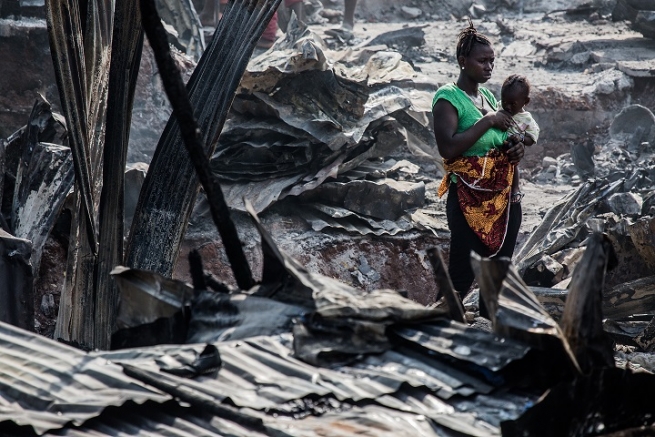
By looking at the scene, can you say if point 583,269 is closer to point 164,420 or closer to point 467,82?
point 164,420

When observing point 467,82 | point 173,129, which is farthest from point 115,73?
point 467,82

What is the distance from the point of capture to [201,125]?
4387 millimetres

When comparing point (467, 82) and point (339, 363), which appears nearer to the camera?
point (339, 363)

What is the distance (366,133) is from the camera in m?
6.92

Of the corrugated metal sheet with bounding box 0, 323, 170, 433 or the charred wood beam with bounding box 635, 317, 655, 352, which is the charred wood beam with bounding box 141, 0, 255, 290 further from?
the charred wood beam with bounding box 635, 317, 655, 352

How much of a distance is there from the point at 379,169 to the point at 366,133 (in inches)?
12.9

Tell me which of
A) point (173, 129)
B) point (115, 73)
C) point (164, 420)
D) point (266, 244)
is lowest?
point (164, 420)

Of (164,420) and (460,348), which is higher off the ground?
(460,348)

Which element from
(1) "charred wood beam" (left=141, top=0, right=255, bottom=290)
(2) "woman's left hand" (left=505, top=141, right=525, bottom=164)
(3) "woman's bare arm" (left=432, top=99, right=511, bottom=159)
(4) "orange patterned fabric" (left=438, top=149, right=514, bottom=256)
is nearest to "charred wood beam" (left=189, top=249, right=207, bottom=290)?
(1) "charred wood beam" (left=141, top=0, right=255, bottom=290)

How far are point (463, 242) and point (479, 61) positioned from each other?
39.2 inches

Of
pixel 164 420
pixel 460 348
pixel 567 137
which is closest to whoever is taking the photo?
pixel 164 420

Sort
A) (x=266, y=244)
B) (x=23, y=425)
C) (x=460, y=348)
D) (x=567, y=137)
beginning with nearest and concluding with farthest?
(x=23, y=425), (x=460, y=348), (x=266, y=244), (x=567, y=137)

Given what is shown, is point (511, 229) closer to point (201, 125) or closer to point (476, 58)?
point (476, 58)

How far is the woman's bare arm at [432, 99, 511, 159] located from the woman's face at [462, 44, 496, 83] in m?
0.25
